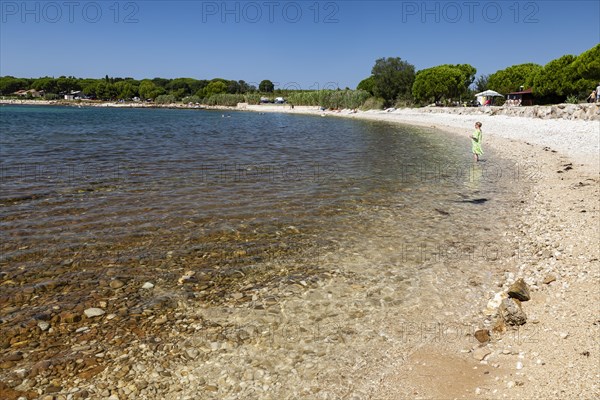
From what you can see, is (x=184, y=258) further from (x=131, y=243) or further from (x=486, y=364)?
(x=486, y=364)

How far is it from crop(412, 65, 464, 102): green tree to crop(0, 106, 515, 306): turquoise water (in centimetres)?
6956

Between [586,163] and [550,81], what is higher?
[550,81]

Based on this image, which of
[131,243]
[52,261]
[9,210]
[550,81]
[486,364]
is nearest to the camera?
[486,364]

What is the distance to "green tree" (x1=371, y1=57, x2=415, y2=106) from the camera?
3875 inches

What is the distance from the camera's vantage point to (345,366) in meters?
5.30

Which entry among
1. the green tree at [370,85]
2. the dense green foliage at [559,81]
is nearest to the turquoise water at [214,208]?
the dense green foliage at [559,81]

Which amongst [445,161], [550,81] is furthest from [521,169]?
[550,81]

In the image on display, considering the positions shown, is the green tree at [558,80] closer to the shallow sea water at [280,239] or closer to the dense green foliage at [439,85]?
the dense green foliage at [439,85]

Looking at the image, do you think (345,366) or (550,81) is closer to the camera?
(345,366)

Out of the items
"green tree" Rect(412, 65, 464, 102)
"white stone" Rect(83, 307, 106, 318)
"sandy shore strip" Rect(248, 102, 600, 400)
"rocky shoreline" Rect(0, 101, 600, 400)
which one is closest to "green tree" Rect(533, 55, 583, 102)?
"green tree" Rect(412, 65, 464, 102)

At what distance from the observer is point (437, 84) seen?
87.7m

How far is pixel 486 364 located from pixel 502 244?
5.43 meters

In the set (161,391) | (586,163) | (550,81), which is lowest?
(161,391)

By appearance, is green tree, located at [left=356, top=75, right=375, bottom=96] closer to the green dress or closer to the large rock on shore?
the green dress
